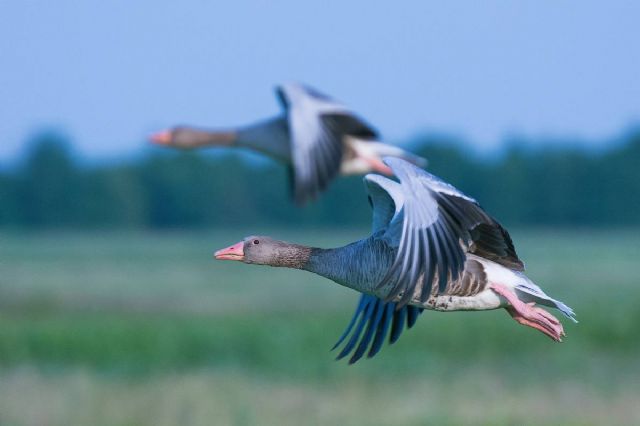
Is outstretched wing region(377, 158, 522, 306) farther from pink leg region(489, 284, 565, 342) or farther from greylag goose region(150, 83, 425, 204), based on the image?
greylag goose region(150, 83, 425, 204)

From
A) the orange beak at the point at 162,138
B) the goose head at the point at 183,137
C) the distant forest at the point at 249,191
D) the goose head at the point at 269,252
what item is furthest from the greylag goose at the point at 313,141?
the distant forest at the point at 249,191

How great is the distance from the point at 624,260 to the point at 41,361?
34737 millimetres

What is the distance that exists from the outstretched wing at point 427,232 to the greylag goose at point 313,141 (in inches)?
248

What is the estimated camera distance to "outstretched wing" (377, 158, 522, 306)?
789 centimetres

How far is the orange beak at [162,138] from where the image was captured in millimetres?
17203

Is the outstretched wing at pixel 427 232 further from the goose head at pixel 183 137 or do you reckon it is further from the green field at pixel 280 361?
the green field at pixel 280 361

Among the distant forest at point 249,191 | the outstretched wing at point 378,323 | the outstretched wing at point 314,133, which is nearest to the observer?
the outstretched wing at point 378,323

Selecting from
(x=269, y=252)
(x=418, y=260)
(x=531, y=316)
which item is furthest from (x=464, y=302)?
(x=269, y=252)

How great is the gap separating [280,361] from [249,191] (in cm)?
9239

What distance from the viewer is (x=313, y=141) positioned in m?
15.2

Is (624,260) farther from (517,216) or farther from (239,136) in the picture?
(517,216)

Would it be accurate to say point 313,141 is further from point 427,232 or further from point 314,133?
point 427,232

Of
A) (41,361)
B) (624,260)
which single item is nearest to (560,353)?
(41,361)

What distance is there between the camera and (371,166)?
15586mm
